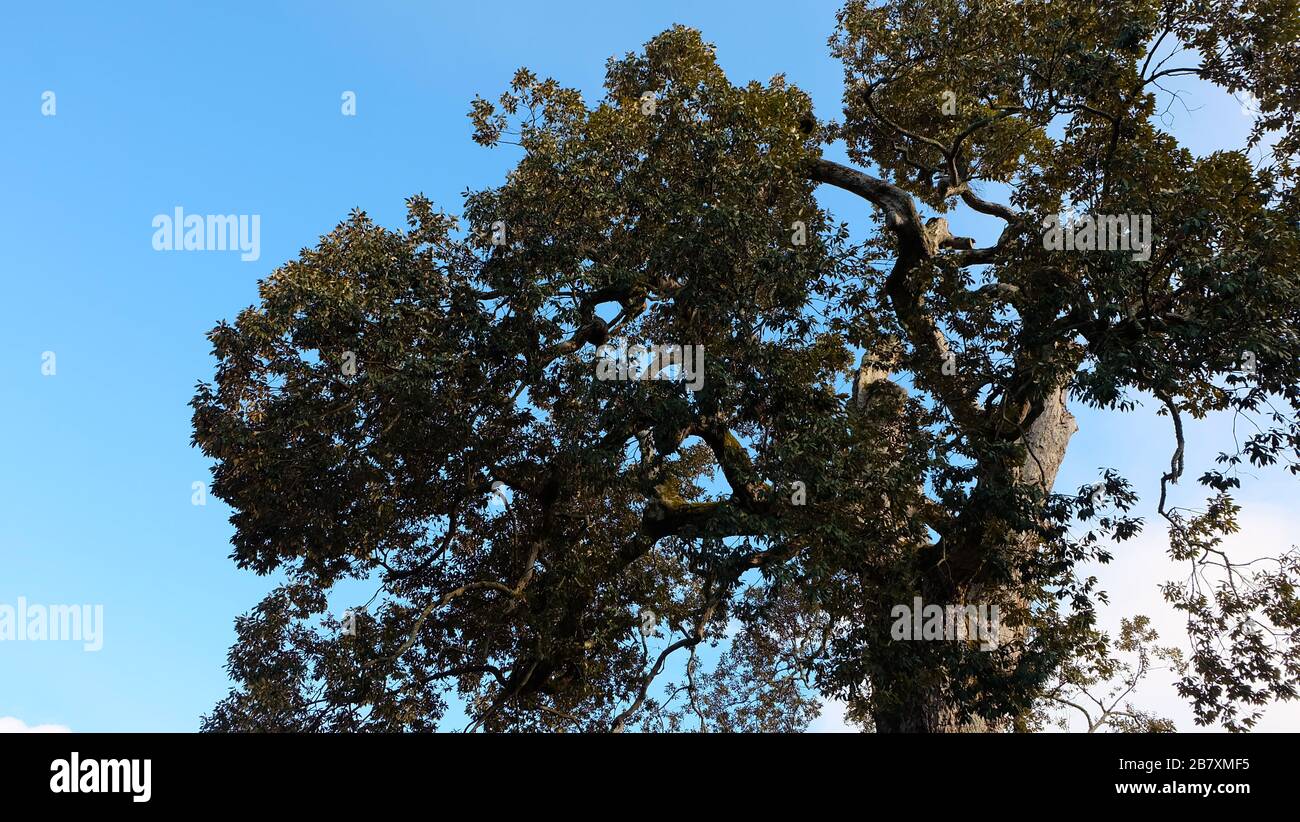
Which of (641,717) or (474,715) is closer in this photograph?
(474,715)

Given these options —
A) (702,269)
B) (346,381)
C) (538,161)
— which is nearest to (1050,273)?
(702,269)

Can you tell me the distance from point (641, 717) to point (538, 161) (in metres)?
8.54

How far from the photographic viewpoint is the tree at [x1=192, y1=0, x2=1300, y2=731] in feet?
30.9

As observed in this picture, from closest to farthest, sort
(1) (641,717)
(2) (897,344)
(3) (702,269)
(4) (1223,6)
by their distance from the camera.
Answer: (3) (702,269), (4) (1223,6), (2) (897,344), (1) (641,717)

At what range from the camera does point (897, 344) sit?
11.3 m

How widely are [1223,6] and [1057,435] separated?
535cm

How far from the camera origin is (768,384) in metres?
9.62

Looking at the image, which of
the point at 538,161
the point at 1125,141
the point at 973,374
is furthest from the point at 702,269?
the point at 1125,141

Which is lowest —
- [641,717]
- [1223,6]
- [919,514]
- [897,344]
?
[641,717]

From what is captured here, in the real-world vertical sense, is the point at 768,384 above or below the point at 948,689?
above

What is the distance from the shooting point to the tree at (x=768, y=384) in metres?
9.41

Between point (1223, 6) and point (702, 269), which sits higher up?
point (1223, 6)
